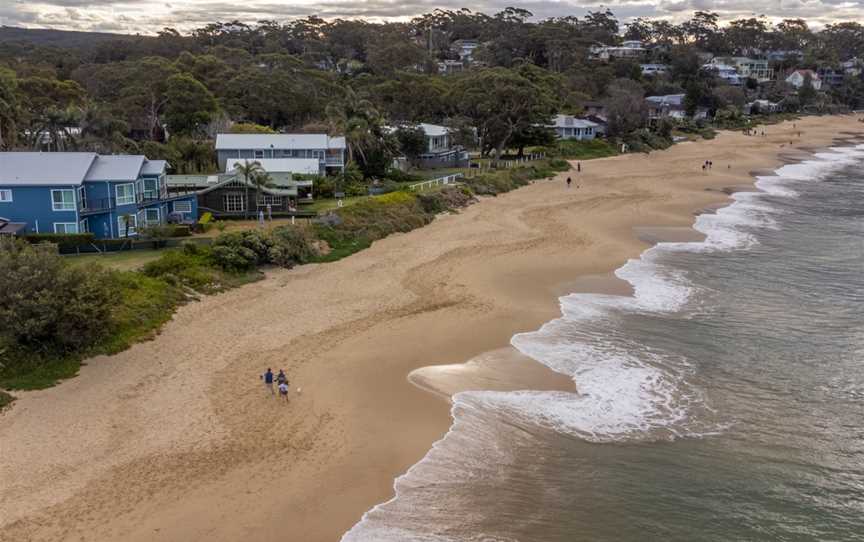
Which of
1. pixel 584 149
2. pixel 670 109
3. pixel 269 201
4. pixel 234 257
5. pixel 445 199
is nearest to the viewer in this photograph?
pixel 234 257

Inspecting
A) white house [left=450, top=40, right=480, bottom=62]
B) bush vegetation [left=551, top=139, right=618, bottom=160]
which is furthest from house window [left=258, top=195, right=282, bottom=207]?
white house [left=450, top=40, right=480, bottom=62]

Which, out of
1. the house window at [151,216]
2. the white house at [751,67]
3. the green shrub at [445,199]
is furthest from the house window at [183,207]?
the white house at [751,67]

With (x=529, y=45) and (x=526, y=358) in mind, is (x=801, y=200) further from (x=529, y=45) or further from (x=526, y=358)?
(x=529, y=45)

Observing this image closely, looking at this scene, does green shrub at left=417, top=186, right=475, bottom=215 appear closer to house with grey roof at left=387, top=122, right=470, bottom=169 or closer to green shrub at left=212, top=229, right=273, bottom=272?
house with grey roof at left=387, top=122, right=470, bottom=169

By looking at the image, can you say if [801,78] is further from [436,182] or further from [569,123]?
[436,182]

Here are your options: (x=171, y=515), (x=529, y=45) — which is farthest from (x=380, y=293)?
(x=529, y=45)

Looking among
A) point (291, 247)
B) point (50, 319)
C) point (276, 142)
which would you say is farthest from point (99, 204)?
point (276, 142)

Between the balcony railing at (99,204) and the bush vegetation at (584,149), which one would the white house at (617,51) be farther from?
the balcony railing at (99,204)
